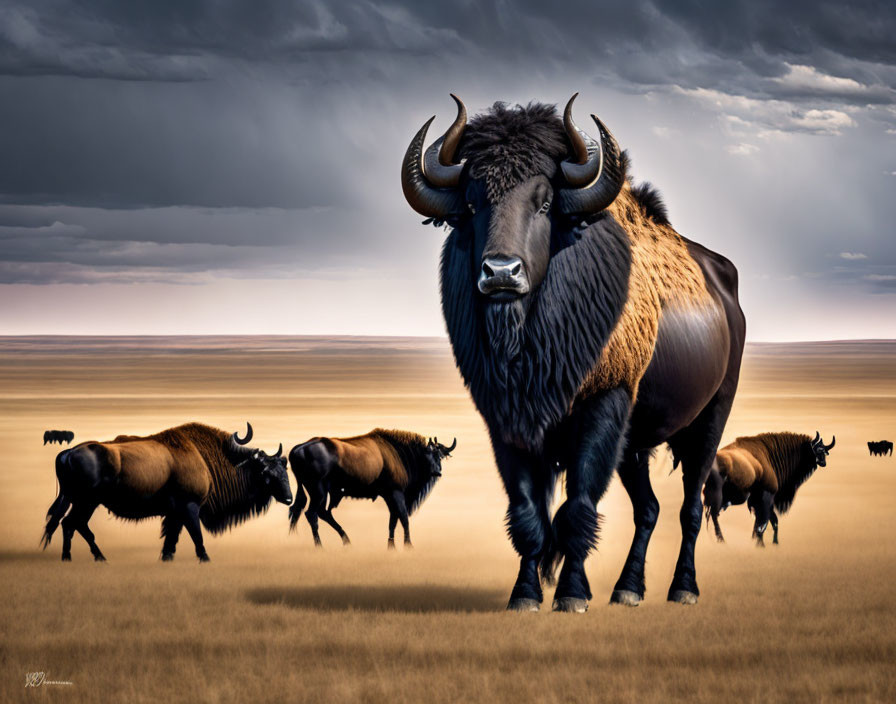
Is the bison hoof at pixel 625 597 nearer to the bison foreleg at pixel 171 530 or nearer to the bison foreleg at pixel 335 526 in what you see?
the bison foreleg at pixel 171 530

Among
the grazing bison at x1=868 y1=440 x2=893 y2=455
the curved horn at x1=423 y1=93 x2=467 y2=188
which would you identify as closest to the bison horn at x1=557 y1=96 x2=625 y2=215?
the curved horn at x1=423 y1=93 x2=467 y2=188

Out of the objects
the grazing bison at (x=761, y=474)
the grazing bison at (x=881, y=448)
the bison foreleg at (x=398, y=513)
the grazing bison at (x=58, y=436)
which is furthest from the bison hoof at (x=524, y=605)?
the grazing bison at (x=58, y=436)

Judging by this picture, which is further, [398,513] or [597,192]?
[398,513]

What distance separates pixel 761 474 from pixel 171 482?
814cm

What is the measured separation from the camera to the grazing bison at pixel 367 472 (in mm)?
15820

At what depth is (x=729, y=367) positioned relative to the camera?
11.8m

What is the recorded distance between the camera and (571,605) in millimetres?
9125

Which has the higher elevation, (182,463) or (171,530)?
(182,463)

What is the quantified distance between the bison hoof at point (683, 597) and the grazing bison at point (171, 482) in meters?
5.37

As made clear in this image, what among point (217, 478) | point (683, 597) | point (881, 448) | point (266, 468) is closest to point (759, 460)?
point (266, 468)

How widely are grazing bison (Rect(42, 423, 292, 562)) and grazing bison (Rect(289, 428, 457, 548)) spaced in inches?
35.6

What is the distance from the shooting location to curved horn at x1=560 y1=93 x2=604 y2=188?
29.4ft

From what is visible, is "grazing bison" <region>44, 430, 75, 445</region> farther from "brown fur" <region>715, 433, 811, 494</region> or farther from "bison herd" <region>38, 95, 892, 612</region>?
"bison herd" <region>38, 95, 892, 612</region>

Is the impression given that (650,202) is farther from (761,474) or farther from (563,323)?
(761,474)
